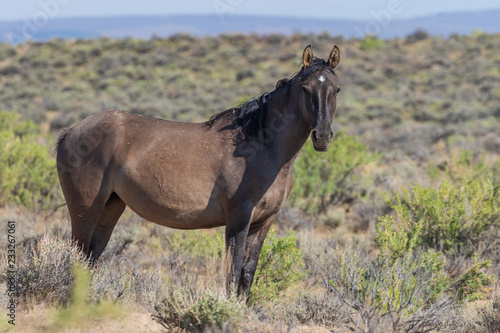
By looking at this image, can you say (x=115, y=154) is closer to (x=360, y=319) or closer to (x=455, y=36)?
(x=360, y=319)

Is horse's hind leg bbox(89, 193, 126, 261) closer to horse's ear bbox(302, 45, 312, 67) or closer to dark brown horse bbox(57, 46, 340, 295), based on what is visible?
dark brown horse bbox(57, 46, 340, 295)

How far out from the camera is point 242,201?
436cm

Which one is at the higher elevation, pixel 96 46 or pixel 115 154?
pixel 96 46

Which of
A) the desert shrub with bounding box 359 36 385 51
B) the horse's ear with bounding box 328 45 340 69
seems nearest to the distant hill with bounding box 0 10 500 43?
the desert shrub with bounding box 359 36 385 51

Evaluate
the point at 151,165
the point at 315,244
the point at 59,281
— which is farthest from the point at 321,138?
the point at 315,244

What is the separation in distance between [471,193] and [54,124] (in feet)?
54.7

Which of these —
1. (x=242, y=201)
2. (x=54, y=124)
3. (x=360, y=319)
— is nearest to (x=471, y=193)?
(x=360, y=319)

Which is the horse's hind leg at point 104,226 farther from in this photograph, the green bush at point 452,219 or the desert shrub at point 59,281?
the green bush at point 452,219

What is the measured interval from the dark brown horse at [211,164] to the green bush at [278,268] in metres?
0.59

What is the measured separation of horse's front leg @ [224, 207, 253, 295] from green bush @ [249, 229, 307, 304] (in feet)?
2.76

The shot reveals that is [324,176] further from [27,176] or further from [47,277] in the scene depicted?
[47,277]

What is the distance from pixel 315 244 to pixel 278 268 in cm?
177

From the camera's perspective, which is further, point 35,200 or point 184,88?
point 184,88

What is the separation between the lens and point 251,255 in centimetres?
468
